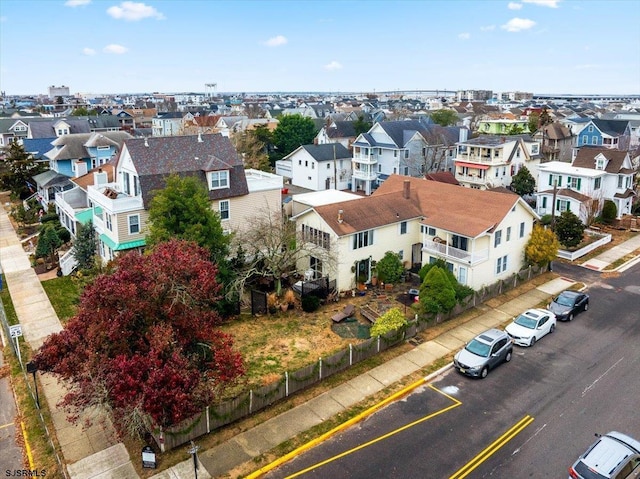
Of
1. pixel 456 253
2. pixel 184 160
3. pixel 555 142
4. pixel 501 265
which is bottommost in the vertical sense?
pixel 501 265

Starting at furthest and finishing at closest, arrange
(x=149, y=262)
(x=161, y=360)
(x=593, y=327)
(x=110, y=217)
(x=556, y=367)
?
(x=110, y=217) < (x=593, y=327) < (x=556, y=367) < (x=149, y=262) < (x=161, y=360)

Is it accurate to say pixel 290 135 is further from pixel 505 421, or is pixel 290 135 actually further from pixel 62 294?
pixel 505 421

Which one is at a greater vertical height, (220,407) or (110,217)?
(110,217)

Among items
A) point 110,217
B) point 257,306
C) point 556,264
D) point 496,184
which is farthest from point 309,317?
point 496,184

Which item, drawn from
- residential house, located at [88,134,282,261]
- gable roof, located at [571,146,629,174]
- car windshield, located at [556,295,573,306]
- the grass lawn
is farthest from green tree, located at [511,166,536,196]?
the grass lawn

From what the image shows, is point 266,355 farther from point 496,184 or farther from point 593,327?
point 496,184

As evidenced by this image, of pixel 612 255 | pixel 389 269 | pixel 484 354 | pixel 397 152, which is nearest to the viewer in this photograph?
pixel 484 354

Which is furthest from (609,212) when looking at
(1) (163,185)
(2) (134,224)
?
(2) (134,224)

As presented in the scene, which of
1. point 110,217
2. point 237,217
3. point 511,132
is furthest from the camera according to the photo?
point 511,132
